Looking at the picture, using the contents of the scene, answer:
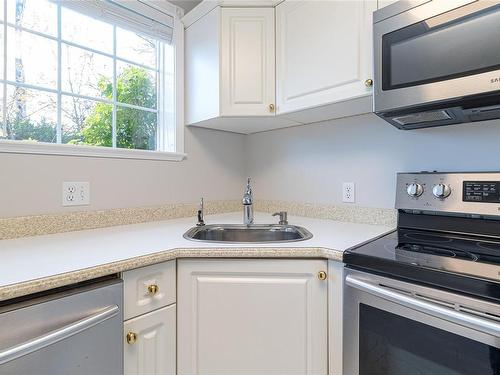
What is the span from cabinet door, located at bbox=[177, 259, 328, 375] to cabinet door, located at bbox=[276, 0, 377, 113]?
789 mm

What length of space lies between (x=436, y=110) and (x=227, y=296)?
1.07 meters

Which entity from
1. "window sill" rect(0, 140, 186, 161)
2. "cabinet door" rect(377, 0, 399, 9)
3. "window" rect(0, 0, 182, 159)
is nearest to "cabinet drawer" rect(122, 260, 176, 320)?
"window sill" rect(0, 140, 186, 161)

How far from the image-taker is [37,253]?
3.31 feet

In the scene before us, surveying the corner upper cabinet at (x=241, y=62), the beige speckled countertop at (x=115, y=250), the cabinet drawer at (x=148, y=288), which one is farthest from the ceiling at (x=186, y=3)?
the cabinet drawer at (x=148, y=288)

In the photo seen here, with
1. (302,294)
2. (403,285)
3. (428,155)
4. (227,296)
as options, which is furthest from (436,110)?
(227,296)

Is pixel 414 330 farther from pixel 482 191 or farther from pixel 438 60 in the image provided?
pixel 438 60

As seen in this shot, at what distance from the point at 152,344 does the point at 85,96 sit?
1283 millimetres

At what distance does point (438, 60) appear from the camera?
103cm

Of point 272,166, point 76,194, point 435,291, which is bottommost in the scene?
point 435,291

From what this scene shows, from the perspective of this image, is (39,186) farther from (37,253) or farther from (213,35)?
(213,35)

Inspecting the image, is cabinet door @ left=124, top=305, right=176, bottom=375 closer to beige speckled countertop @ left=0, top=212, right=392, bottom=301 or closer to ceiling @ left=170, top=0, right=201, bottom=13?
beige speckled countertop @ left=0, top=212, right=392, bottom=301

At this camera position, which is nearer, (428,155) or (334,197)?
(428,155)

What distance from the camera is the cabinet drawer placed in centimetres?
99

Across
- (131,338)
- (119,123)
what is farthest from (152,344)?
(119,123)
